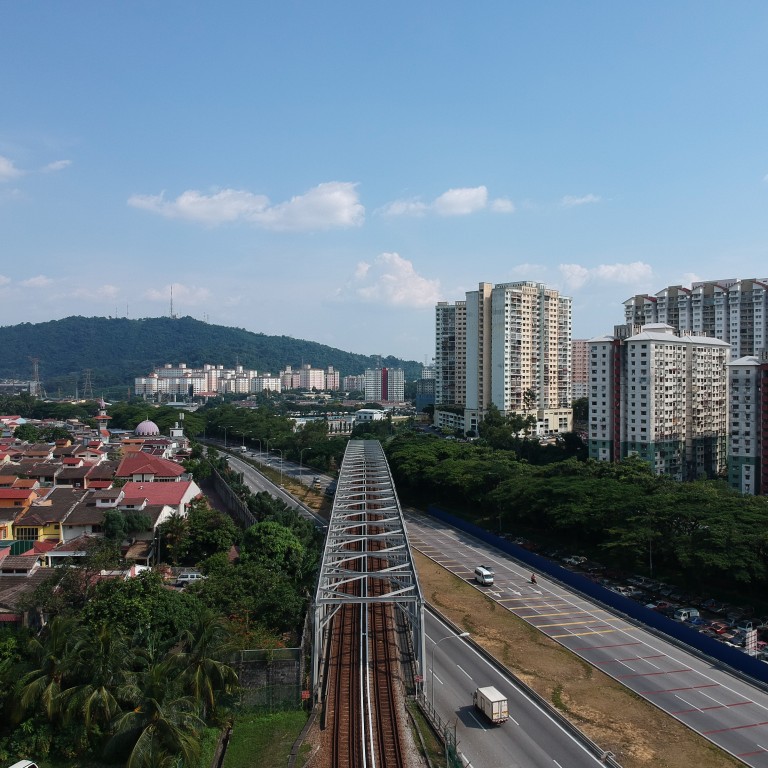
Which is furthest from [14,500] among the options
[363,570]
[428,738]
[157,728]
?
[428,738]

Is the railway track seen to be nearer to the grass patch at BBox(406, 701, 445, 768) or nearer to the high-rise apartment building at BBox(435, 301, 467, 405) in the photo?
the grass patch at BBox(406, 701, 445, 768)

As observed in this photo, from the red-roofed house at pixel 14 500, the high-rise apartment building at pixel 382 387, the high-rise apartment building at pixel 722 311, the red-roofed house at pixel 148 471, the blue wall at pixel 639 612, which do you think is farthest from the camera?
the high-rise apartment building at pixel 382 387

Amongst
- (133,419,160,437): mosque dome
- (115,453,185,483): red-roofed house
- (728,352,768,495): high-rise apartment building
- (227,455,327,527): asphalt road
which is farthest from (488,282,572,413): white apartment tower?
(115,453,185,483): red-roofed house

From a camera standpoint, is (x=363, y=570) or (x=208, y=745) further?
(x=363, y=570)

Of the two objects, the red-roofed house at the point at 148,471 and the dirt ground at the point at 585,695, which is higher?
the red-roofed house at the point at 148,471

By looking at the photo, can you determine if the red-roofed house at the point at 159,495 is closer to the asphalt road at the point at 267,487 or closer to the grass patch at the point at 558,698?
the asphalt road at the point at 267,487

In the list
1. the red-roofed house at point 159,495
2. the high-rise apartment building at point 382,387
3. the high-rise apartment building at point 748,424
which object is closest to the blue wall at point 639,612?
the red-roofed house at point 159,495

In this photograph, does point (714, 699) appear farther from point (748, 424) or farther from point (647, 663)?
point (748, 424)

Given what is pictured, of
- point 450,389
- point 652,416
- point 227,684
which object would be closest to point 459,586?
point 227,684
